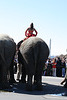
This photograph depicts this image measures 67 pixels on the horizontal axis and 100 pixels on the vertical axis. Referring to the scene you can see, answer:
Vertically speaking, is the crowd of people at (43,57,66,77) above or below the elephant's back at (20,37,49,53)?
below

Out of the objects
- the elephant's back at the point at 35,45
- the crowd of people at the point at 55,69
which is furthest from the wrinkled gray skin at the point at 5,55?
the crowd of people at the point at 55,69

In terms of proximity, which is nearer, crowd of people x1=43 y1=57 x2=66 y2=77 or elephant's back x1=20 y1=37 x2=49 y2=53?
elephant's back x1=20 y1=37 x2=49 y2=53

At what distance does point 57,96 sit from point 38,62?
1.67m

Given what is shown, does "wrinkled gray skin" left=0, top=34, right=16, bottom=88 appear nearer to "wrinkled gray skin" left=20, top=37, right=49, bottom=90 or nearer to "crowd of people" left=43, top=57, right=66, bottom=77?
"wrinkled gray skin" left=20, top=37, right=49, bottom=90

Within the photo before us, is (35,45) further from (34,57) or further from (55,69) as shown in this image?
(55,69)

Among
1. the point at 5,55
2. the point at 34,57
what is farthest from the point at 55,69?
the point at 5,55

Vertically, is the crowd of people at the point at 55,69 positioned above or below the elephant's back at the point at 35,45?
below

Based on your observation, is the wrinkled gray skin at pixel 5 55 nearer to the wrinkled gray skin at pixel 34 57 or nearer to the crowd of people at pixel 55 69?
the wrinkled gray skin at pixel 34 57

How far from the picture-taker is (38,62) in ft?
33.6

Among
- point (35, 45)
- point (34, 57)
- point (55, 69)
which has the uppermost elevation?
point (35, 45)

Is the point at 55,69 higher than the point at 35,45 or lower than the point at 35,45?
lower

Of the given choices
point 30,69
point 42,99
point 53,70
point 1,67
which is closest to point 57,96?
point 42,99

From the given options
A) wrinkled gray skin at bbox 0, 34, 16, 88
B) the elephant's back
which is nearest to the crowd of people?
the elephant's back

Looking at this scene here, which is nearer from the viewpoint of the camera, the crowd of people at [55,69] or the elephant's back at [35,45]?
the elephant's back at [35,45]
